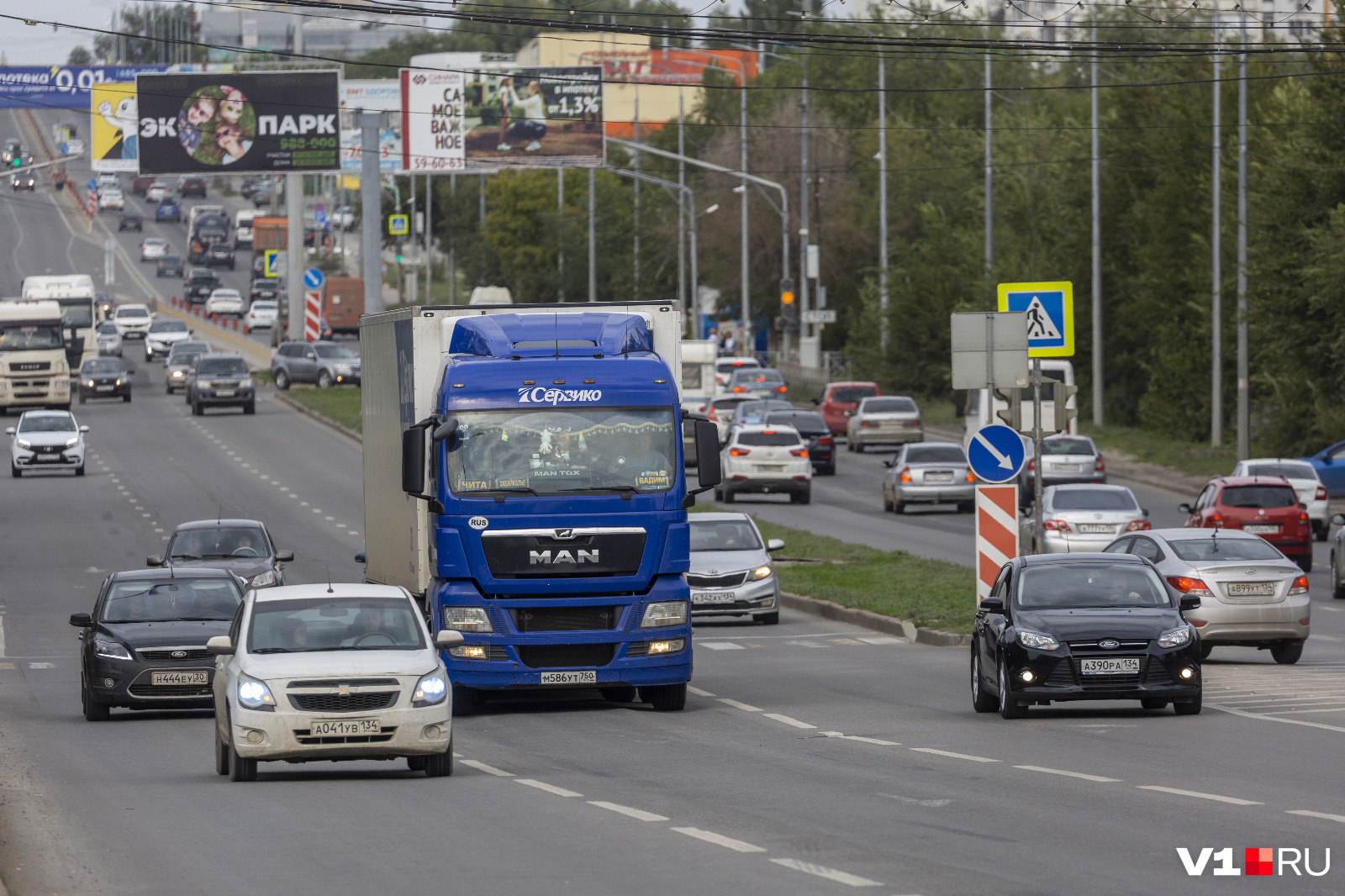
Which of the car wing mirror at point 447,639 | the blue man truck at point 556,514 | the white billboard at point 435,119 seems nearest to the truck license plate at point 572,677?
the blue man truck at point 556,514

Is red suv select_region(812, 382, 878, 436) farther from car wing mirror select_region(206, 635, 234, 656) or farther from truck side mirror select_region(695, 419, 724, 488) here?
car wing mirror select_region(206, 635, 234, 656)

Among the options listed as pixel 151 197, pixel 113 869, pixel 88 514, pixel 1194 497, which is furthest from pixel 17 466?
pixel 151 197

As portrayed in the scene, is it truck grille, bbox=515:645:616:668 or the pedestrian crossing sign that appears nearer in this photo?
truck grille, bbox=515:645:616:668

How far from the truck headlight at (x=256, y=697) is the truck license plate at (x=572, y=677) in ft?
15.6

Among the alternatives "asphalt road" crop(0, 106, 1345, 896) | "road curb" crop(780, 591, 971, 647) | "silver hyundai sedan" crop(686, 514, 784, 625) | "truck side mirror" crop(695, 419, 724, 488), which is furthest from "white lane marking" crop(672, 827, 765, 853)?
"silver hyundai sedan" crop(686, 514, 784, 625)

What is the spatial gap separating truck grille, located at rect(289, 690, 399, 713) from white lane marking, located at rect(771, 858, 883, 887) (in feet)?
14.1

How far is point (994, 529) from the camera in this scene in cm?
2559

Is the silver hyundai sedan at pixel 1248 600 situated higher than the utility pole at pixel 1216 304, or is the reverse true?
the utility pole at pixel 1216 304

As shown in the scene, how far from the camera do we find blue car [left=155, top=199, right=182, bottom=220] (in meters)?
164

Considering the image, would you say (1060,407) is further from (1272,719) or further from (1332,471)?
(1332,471)

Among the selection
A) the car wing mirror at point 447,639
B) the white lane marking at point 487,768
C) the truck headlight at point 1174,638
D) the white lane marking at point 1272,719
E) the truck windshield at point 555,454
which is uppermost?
the truck windshield at point 555,454

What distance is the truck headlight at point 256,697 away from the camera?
14727 millimetres

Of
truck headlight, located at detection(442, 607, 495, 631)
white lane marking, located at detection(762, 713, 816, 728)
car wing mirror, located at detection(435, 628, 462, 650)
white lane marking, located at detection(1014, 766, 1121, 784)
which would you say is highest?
car wing mirror, located at detection(435, 628, 462, 650)

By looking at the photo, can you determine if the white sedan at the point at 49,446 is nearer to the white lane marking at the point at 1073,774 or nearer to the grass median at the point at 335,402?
the grass median at the point at 335,402
